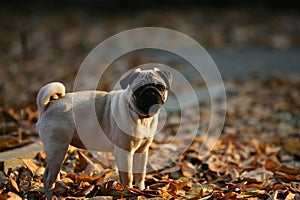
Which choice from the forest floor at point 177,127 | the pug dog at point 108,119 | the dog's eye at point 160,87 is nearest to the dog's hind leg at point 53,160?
the pug dog at point 108,119

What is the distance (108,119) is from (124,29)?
29.4 ft

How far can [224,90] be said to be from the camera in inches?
285

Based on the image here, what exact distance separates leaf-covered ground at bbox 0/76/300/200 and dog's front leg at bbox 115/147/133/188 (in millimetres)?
70

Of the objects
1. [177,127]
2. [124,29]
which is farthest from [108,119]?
[124,29]

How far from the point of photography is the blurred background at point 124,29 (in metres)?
8.13

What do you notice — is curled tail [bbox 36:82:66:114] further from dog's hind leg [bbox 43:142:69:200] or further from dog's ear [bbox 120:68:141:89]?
dog's ear [bbox 120:68:141:89]

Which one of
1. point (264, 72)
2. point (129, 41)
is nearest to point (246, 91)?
point (264, 72)

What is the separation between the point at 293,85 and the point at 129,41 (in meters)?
4.71

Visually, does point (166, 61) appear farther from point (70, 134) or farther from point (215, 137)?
point (70, 134)

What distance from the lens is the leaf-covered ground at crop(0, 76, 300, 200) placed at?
3.27 metres

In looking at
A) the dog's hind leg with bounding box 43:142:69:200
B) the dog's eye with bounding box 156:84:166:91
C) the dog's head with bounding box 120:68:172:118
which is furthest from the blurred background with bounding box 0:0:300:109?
the dog's eye with bounding box 156:84:166:91

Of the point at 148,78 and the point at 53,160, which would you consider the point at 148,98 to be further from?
the point at 53,160

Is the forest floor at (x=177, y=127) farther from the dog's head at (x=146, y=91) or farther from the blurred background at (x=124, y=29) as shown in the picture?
the dog's head at (x=146, y=91)

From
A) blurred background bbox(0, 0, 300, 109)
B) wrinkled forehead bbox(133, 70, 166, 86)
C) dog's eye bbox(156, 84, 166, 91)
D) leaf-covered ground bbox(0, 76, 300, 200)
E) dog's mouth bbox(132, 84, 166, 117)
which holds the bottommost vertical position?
leaf-covered ground bbox(0, 76, 300, 200)
